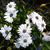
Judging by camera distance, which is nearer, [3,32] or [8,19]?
[3,32]

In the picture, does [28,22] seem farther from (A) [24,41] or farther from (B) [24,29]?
(A) [24,41]

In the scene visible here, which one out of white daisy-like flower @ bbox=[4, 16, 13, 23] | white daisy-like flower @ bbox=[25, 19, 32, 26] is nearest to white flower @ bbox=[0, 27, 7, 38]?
white daisy-like flower @ bbox=[4, 16, 13, 23]

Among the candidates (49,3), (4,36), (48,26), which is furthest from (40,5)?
(4,36)

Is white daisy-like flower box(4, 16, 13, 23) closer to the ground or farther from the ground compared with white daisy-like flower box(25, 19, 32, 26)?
farther from the ground

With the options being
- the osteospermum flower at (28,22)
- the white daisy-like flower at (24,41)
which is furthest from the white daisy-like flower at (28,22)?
the white daisy-like flower at (24,41)

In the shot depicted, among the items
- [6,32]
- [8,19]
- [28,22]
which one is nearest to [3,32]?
[6,32]

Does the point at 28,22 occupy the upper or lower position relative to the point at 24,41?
upper

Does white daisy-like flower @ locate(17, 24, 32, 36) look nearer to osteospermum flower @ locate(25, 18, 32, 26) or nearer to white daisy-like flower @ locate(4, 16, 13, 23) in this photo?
osteospermum flower @ locate(25, 18, 32, 26)

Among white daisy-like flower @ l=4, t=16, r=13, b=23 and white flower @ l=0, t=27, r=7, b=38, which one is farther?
white daisy-like flower @ l=4, t=16, r=13, b=23

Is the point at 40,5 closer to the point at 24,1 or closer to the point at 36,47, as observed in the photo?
the point at 24,1
